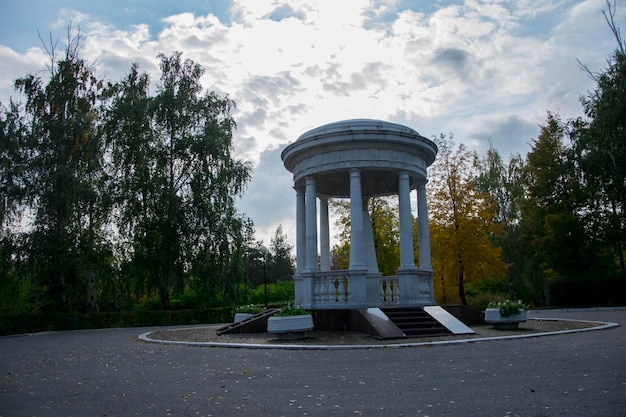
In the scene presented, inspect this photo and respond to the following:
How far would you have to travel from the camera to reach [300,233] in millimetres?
21500

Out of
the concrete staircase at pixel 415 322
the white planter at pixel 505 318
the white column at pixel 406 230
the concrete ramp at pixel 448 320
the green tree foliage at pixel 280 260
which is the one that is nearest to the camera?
the concrete ramp at pixel 448 320

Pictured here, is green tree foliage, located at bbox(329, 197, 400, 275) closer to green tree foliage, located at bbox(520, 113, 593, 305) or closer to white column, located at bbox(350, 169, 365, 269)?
green tree foliage, located at bbox(520, 113, 593, 305)

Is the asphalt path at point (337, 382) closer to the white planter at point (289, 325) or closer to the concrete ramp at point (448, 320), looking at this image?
the white planter at point (289, 325)

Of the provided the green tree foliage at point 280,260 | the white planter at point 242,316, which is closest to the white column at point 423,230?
the white planter at point 242,316

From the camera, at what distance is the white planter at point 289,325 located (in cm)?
1541

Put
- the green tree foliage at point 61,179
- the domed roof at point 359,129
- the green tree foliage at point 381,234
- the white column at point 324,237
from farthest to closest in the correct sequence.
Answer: the green tree foliage at point 381,234
the green tree foliage at point 61,179
the white column at point 324,237
the domed roof at point 359,129

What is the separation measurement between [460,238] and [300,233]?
12643mm

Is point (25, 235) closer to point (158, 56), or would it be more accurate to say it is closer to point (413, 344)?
point (158, 56)

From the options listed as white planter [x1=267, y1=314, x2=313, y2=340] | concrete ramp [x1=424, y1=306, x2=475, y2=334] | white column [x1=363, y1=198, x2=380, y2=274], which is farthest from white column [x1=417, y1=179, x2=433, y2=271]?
white planter [x1=267, y1=314, x2=313, y2=340]

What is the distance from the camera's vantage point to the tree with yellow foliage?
30.4 metres

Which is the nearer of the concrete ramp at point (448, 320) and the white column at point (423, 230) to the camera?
the concrete ramp at point (448, 320)

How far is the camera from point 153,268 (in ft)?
105

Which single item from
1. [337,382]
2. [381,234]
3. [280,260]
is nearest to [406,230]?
[337,382]

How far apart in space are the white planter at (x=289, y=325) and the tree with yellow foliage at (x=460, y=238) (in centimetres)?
1661
